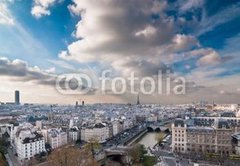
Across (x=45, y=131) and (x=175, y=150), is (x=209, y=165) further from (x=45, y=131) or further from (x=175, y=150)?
(x=45, y=131)

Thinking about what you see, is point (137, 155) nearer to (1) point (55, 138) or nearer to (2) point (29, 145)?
(2) point (29, 145)

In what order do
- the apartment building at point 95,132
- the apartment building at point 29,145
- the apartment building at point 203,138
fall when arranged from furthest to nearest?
1. the apartment building at point 95,132
2. the apartment building at point 203,138
3. the apartment building at point 29,145

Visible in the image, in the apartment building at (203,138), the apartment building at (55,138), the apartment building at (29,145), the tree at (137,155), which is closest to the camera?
the tree at (137,155)

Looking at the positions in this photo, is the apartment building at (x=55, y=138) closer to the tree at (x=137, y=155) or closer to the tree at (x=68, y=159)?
the tree at (x=137, y=155)

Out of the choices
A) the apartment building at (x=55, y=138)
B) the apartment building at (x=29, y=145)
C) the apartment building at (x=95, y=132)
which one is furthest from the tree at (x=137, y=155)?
the apartment building at (x=95, y=132)

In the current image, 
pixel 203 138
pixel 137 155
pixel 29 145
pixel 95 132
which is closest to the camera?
pixel 137 155

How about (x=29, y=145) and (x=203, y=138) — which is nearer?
(x=29, y=145)

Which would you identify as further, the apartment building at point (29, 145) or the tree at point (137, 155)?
the apartment building at point (29, 145)

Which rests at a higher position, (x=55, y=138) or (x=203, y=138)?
(x=203, y=138)

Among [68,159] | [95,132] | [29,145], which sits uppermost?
[68,159]

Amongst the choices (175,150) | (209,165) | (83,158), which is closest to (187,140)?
(175,150)

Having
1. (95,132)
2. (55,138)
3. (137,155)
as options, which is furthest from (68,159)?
(95,132)
